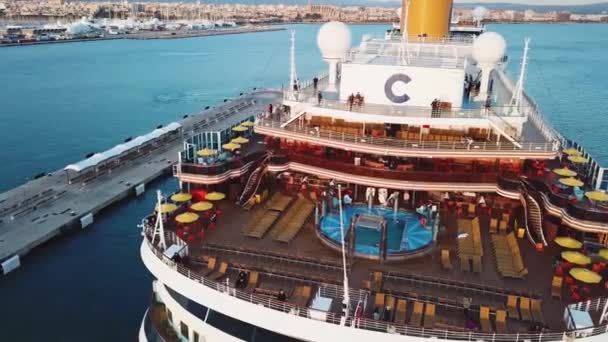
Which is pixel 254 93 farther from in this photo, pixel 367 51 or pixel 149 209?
pixel 367 51

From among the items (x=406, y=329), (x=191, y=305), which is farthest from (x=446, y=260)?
(x=191, y=305)

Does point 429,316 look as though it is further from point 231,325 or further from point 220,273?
point 220,273

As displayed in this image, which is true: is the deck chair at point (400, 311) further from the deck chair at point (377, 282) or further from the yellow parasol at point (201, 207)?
the yellow parasol at point (201, 207)

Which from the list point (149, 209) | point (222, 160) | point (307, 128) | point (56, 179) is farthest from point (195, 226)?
point (56, 179)

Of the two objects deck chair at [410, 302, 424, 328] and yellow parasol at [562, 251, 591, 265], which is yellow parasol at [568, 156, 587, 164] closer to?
yellow parasol at [562, 251, 591, 265]

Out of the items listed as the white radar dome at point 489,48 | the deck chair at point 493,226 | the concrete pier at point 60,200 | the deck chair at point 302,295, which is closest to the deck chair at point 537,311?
the deck chair at point 493,226
